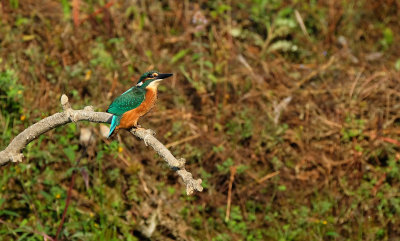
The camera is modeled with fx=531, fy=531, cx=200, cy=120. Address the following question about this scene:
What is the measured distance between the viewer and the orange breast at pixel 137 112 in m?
3.62

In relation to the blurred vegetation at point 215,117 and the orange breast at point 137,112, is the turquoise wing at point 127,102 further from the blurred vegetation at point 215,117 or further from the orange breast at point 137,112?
the blurred vegetation at point 215,117

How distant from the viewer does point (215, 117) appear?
5848 millimetres

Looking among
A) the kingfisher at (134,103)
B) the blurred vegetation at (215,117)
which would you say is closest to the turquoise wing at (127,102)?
the kingfisher at (134,103)

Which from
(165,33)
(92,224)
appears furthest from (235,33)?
(92,224)

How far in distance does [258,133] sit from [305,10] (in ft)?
7.82

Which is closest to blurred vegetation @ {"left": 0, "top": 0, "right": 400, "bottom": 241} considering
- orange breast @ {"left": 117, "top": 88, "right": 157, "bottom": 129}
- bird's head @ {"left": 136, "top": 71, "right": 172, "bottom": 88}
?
orange breast @ {"left": 117, "top": 88, "right": 157, "bottom": 129}

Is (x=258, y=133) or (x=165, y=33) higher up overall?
(x=165, y=33)

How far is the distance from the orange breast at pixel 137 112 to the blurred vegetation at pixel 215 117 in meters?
1.03

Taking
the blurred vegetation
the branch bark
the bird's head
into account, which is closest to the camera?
the branch bark

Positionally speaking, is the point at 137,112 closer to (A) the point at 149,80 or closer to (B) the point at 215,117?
(A) the point at 149,80

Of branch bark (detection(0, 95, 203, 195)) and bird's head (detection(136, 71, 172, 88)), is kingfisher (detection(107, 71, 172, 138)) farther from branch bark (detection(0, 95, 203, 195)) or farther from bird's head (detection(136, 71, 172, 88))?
branch bark (detection(0, 95, 203, 195))

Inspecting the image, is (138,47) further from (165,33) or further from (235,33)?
(235,33)

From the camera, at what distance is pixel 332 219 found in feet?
16.8

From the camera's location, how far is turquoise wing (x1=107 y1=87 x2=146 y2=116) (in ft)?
11.7
